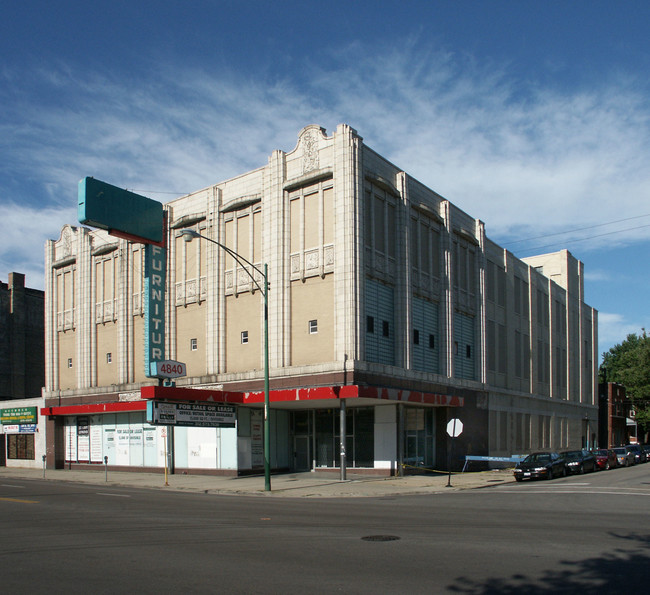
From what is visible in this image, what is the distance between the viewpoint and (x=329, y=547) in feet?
40.1

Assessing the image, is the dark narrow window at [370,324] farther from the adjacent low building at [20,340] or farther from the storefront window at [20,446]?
the adjacent low building at [20,340]

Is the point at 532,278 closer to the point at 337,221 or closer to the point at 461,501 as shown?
the point at 337,221

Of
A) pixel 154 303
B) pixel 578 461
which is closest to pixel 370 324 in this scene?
pixel 154 303

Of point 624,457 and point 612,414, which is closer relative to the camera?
point 624,457

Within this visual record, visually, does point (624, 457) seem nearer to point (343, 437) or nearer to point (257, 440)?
point (343, 437)

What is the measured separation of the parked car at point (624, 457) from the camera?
4594cm

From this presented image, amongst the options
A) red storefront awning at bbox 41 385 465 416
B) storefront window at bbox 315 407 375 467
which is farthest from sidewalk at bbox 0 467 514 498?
red storefront awning at bbox 41 385 465 416

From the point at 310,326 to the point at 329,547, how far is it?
22719 mm

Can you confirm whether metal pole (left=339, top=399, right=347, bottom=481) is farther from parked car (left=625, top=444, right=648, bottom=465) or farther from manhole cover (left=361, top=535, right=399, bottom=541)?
parked car (left=625, top=444, right=648, bottom=465)

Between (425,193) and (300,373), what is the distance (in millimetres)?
13523

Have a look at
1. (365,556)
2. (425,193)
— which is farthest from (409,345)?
(365,556)

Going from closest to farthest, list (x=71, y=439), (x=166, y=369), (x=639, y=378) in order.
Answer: (x=166, y=369), (x=71, y=439), (x=639, y=378)

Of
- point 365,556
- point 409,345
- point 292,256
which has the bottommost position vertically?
point 365,556

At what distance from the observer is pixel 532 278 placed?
54.7 meters
